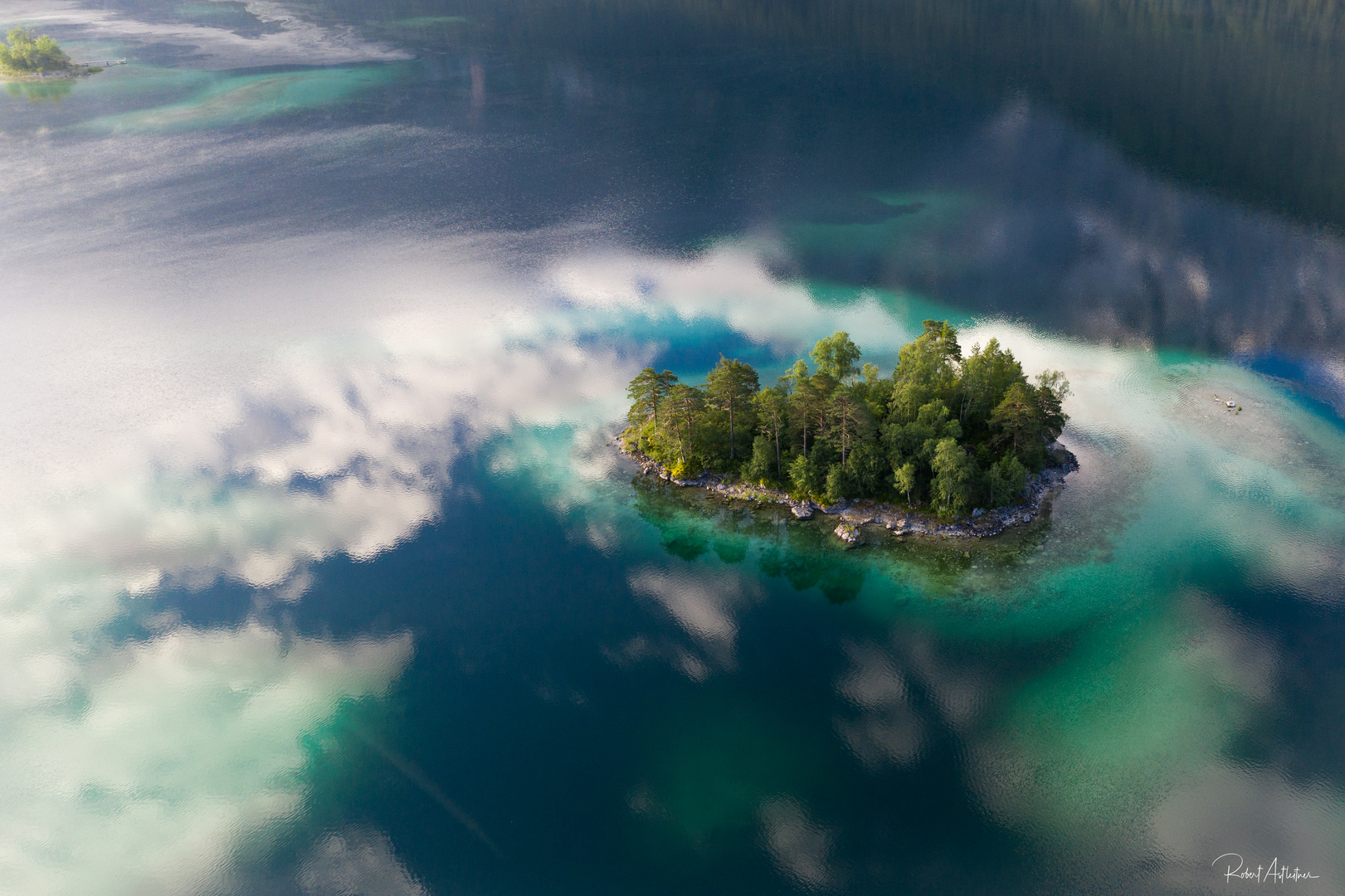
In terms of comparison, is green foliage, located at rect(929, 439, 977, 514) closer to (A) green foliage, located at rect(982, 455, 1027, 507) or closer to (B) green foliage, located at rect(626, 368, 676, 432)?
(A) green foliage, located at rect(982, 455, 1027, 507)

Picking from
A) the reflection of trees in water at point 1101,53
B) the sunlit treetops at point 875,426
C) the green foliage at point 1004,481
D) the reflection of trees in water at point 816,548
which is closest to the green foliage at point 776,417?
the sunlit treetops at point 875,426

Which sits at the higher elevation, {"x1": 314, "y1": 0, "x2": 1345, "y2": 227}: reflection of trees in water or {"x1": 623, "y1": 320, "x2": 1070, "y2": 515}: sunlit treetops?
{"x1": 314, "y1": 0, "x2": 1345, "y2": 227}: reflection of trees in water

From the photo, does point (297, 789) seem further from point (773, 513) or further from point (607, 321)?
point (607, 321)

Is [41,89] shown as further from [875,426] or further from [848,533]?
[848,533]

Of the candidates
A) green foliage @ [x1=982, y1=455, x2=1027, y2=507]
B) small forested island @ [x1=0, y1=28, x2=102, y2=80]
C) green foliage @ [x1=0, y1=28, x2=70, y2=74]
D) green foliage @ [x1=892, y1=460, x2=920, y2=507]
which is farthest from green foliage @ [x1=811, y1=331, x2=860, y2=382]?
green foliage @ [x1=0, y1=28, x2=70, y2=74]

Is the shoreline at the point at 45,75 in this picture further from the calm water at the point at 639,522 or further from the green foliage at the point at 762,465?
the green foliage at the point at 762,465

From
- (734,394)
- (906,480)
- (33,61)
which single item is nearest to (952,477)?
(906,480)
